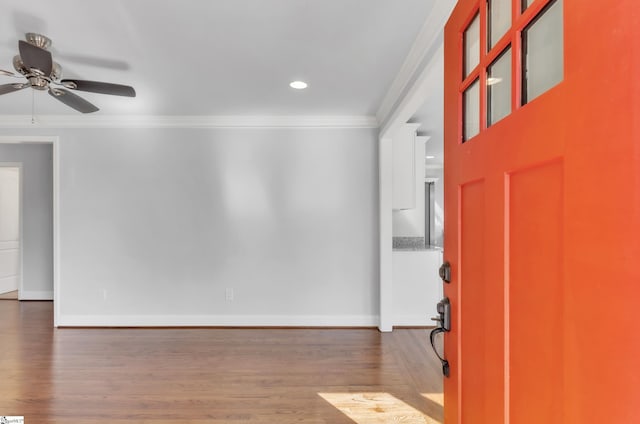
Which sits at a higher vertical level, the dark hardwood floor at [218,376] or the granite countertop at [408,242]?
the granite countertop at [408,242]

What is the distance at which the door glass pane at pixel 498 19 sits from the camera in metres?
0.83

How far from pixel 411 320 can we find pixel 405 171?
5.66 feet

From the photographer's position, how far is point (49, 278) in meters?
5.09

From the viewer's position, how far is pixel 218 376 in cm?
271

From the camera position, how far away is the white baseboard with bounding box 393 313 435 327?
154 inches

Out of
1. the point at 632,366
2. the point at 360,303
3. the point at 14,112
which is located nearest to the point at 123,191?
the point at 14,112

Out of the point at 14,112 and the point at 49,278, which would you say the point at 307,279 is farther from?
the point at 49,278

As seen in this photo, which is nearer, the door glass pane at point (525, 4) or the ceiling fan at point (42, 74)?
the door glass pane at point (525, 4)

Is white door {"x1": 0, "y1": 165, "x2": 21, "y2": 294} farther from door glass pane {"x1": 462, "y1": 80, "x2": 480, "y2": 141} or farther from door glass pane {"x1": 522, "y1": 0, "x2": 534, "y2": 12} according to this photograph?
door glass pane {"x1": 522, "y1": 0, "x2": 534, "y2": 12}

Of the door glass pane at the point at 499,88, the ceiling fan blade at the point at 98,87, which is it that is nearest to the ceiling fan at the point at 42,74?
the ceiling fan blade at the point at 98,87

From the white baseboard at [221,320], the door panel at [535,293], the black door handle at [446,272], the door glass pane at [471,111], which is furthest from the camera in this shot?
the white baseboard at [221,320]

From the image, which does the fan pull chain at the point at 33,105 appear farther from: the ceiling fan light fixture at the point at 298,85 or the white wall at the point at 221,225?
the ceiling fan light fixture at the point at 298,85

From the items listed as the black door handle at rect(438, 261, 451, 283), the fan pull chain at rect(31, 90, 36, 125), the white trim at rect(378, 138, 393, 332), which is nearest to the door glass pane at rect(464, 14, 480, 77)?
the black door handle at rect(438, 261, 451, 283)

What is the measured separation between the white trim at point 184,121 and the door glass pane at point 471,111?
2904mm
